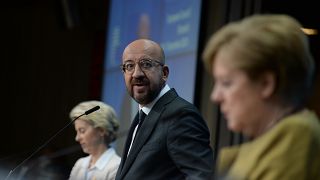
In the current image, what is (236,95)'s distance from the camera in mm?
1522

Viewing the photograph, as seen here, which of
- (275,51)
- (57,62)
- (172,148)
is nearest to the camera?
(275,51)

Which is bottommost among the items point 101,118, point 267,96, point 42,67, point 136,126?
point 42,67

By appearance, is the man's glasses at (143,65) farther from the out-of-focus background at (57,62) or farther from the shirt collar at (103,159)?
the out-of-focus background at (57,62)

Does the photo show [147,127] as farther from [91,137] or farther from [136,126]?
[91,137]

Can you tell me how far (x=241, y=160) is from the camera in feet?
4.98

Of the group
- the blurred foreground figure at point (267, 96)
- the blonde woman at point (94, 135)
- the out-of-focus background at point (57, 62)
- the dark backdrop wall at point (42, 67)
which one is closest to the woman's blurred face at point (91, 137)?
the blonde woman at point (94, 135)

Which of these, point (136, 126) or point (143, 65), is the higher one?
point (143, 65)

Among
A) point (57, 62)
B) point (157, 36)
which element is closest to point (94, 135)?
point (157, 36)

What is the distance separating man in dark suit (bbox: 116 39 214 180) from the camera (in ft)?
9.48

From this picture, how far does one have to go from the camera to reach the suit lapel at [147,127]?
9.91ft

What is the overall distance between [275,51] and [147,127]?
1.61 meters

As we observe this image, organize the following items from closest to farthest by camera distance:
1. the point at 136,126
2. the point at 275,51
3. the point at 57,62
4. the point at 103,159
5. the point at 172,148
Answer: the point at 275,51 → the point at 172,148 → the point at 136,126 → the point at 103,159 → the point at 57,62

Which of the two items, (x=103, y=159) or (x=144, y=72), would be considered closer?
(x=144, y=72)

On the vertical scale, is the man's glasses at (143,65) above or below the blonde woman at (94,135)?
above
